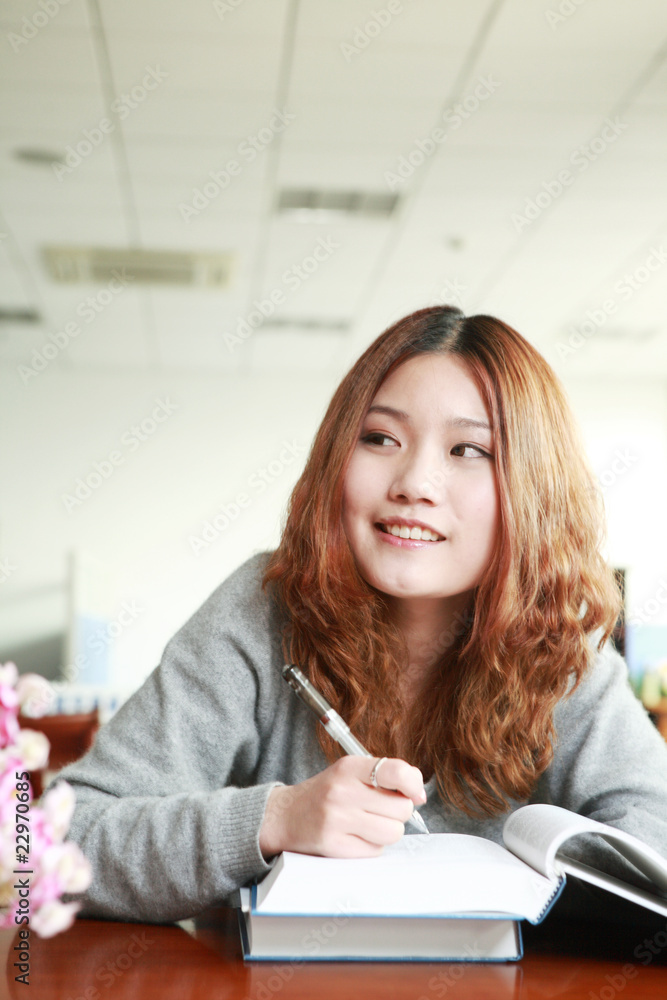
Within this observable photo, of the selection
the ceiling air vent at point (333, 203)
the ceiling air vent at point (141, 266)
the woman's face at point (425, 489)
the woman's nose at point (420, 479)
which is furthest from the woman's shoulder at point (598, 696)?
the ceiling air vent at point (141, 266)

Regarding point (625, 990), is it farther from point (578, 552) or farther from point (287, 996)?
point (578, 552)

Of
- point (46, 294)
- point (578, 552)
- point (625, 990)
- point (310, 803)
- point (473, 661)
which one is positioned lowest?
point (625, 990)

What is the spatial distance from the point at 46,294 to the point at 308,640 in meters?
4.91

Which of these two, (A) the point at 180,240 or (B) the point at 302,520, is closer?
(B) the point at 302,520

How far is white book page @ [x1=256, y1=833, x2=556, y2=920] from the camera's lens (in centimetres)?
65

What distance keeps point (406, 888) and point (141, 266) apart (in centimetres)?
480

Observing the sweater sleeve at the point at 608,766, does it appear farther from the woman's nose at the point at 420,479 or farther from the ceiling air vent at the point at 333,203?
the ceiling air vent at the point at 333,203

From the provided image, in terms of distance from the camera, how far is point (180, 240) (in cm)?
473

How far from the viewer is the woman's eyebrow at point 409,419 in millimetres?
1023

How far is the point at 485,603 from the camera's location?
1.05m

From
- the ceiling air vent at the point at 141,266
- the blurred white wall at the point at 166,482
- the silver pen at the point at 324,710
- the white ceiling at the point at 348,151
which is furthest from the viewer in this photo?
the blurred white wall at the point at 166,482

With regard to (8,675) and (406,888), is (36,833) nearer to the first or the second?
(8,675)

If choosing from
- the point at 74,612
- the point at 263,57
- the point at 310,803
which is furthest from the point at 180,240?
the point at 310,803

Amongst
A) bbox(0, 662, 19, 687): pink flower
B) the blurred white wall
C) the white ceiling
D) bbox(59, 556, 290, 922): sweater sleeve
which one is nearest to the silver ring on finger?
bbox(59, 556, 290, 922): sweater sleeve
